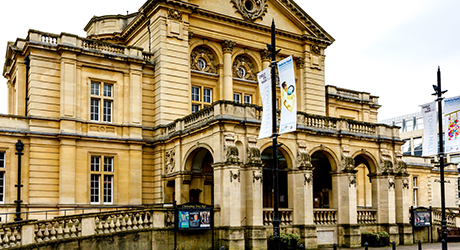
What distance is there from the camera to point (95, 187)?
1220 inches

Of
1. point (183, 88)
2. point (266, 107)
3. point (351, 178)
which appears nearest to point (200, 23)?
point (183, 88)

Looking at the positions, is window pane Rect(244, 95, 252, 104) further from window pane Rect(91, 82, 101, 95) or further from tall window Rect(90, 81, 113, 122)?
window pane Rect(91, 82, 101, 95)

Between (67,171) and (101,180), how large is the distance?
225 centimetres

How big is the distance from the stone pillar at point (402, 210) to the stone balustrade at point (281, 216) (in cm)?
812

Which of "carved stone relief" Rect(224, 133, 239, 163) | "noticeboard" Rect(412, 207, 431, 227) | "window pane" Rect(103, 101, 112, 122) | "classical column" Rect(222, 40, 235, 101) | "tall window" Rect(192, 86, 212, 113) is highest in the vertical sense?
"classical column" Rect(222, 40, 235, 101)

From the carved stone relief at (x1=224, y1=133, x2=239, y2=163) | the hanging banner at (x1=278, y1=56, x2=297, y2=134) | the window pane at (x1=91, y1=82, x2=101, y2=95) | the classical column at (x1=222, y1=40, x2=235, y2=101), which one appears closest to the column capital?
the classical column at (x1=222, y1=40, x2=235, y2=101)

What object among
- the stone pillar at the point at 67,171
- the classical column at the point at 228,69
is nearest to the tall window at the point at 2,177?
the stone pillar at the point at 67,171

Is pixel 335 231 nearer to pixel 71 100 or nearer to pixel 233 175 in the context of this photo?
pixel 233 175

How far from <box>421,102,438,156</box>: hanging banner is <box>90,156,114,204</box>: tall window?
18454mm

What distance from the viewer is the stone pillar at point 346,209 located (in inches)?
1135

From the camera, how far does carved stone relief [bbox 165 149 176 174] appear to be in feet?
101

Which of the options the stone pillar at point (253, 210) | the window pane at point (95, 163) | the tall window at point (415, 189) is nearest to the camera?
the stone pillar at point (253, 210)

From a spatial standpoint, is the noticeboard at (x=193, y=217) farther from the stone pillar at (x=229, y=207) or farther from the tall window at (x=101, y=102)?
the tall window at (x=101, y=102)

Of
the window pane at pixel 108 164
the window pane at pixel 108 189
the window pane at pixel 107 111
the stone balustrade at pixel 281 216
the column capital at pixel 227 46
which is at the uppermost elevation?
the column capital at pixel 227 46
